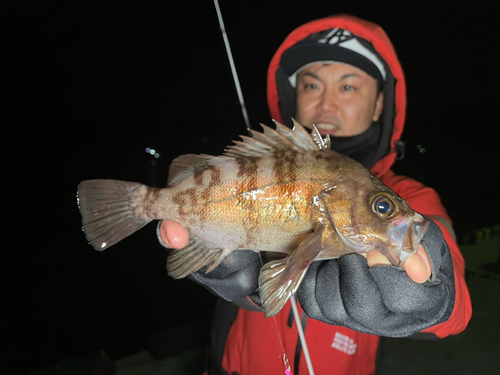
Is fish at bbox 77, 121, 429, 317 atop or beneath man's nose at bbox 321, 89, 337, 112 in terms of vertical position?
beneath

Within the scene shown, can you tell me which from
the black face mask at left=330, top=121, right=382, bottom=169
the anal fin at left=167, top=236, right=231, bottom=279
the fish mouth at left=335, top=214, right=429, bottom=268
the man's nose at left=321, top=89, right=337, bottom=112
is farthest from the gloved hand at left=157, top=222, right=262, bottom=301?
the man's nose at left=321, top=89, right=337, bottom=112

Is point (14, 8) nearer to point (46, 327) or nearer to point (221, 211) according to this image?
point (46, 327)

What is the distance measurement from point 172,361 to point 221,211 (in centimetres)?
338

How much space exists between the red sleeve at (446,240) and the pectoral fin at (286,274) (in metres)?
0.92

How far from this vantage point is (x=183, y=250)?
132 centimetres

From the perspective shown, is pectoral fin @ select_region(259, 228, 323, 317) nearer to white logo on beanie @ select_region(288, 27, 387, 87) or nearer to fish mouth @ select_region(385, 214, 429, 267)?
fish mouth @ select_region(385, 214, 429, 267)

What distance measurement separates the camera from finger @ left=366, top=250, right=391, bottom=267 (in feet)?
3.94

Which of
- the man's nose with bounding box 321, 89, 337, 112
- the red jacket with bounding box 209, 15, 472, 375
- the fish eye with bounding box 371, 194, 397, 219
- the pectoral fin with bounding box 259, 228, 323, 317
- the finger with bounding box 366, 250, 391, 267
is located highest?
the man's nose with bounding box 321, 89, 337, 112

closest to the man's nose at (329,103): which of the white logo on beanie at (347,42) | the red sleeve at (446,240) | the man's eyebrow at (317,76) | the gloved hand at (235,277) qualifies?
the man's eyebrow at (317,76)

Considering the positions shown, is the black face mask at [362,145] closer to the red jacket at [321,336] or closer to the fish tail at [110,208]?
the red jacket at [321,336]

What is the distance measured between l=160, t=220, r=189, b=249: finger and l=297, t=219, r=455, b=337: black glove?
74cm

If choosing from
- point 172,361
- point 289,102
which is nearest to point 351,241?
point 289,102

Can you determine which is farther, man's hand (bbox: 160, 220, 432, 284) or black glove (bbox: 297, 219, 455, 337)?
black glove (bbox: 297, 219, 455, 337)

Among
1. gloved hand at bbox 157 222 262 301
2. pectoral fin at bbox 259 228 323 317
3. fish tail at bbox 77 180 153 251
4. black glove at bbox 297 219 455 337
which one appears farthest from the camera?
gloved hand at bbox 157 222 262 301
